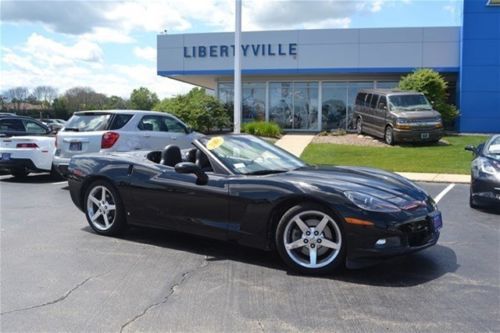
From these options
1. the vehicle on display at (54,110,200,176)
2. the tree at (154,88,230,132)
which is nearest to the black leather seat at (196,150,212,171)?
the vehicle on display at (54,110,200,176)

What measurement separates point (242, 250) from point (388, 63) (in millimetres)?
22684

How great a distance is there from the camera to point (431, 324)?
3.86m

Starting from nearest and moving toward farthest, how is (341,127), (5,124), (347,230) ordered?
(347,230), (5,124), (341,127)

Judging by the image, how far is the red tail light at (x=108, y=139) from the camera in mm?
10523

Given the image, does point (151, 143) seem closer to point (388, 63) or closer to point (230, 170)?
point (230, 170)

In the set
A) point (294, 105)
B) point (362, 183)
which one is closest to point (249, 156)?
point (362, 183)

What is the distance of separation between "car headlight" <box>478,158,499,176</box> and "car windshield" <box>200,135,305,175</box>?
3777 mm

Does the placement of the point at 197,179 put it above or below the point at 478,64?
below

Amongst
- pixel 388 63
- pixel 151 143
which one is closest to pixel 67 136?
pixel 151 143

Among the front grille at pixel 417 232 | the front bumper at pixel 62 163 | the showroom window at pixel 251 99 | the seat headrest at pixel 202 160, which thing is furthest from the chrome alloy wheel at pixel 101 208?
the showroom window at pixel 251 99

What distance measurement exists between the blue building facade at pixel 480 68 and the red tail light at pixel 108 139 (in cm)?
1967

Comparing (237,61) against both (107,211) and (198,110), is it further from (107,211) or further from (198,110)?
(107,211)

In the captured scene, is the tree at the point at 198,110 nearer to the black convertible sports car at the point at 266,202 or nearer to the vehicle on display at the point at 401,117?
the vehicle on display at the point at 401,117

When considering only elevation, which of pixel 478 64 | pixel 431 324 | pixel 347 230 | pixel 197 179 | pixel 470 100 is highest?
pixel 478 64
